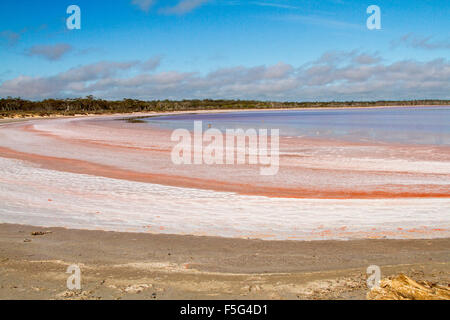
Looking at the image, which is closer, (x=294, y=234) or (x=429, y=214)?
(x=294, y=234)

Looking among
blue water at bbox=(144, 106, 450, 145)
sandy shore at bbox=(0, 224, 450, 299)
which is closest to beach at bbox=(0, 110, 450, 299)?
sandy shore at bbox=(0, 224, 450, 299)

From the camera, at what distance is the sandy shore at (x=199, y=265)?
4746 millimetres

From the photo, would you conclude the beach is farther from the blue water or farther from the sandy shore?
the blue water

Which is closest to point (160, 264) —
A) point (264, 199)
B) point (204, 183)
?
point (264, 199)

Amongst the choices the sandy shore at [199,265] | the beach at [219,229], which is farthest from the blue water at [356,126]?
the sandy shore at [199,265]

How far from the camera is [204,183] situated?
12547mm

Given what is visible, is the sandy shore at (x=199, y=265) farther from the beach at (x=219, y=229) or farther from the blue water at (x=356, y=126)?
the blue water at (x=356, y=126)

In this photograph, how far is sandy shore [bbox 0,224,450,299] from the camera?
4746mm

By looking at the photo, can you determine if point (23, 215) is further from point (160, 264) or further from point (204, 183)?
point (204, 183)

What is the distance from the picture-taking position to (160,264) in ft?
18.7

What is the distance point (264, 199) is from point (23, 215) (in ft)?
17.2
